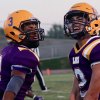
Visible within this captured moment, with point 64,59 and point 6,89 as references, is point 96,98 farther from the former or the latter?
point 64,59

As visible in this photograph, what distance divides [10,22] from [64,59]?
22788 mm

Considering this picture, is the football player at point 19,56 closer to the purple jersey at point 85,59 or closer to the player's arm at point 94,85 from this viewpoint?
the purple jersey at point 85,59

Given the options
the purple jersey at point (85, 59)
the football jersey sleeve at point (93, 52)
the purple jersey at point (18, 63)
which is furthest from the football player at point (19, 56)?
the football jersey sleeve at point (93, 52)

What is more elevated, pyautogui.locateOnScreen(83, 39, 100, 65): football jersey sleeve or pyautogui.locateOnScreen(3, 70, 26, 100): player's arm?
pyautogui.locateOnScreen(83, 39, 100, 65): football jersey sleeve

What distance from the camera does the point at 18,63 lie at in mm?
4113

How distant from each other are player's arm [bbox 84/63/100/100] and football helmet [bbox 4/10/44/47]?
0.79 meters

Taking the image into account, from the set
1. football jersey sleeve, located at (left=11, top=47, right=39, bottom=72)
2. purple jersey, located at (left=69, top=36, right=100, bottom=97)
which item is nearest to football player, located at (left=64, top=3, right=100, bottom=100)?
purple jersey, located at (left=69, top=36, right=100, bottom=97)

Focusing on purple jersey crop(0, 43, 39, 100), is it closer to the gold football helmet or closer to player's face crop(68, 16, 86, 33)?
the gold football helmet

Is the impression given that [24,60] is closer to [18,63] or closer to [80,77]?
[18,63]

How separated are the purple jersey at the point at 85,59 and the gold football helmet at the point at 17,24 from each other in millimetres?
524

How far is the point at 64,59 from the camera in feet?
89.5

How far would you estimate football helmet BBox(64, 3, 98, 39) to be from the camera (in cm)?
409

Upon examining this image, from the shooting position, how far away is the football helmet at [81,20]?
4.09m

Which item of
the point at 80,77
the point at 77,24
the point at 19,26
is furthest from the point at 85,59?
the point at 19,26
